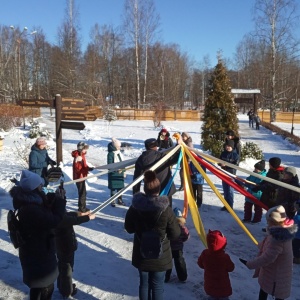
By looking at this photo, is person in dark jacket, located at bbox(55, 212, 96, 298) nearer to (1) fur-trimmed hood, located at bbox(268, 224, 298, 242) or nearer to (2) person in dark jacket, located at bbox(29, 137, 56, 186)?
(1) fur-trimmed hood, located at bbox(268, 224, 298, 242)

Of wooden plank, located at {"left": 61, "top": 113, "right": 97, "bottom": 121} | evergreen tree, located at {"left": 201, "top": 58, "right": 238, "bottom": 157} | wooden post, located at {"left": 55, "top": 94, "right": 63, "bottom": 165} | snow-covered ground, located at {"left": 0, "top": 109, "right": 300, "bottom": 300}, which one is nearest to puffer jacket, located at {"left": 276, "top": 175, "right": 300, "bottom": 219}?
snow-covered ground, located at {"left": 0, "top": 109, "right": 300, "bottom": 300}

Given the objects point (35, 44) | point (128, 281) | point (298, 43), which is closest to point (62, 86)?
point (35, 44)

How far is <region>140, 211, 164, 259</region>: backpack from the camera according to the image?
285 centimetres

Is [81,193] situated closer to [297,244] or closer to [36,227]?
[36,227]

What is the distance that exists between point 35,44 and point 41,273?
158 feet

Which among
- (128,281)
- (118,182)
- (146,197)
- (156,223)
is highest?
(146,197)

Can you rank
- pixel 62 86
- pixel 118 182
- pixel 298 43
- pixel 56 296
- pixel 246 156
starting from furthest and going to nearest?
pixel 62 86 → pixel 298 43 → pixel 246 156 → pixel 118 182 → pixel 56 296

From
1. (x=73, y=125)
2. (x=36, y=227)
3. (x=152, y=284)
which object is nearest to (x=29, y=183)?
(x=36, y=227)

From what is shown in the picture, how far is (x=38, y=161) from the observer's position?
6207 mm

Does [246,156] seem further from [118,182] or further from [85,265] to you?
[85,265]

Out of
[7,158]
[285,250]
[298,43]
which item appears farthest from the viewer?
[298,43]

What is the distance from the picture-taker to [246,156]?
1056 centimetres

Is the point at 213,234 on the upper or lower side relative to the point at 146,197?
lower

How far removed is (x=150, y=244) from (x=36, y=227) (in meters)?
0.98
